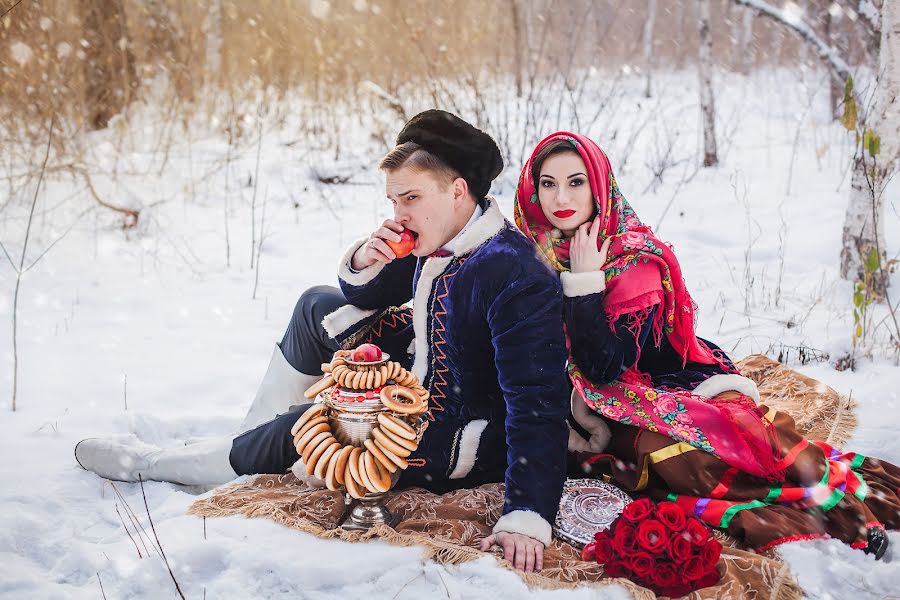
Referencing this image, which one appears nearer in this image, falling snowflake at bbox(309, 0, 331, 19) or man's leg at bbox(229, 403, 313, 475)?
man's leg at bbox(229, 403, 313, 475)

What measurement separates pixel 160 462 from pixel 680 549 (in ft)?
6.50

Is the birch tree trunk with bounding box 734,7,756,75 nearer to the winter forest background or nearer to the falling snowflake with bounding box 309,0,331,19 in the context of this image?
the winter forest background

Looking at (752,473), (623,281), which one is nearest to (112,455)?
(623,281)

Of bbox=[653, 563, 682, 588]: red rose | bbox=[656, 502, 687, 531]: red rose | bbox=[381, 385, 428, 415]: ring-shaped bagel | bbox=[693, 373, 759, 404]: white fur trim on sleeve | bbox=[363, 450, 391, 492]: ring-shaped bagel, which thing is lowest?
bbox=[653, 563, 682, 588]: red rose

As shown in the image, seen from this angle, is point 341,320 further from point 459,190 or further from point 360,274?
point 459,190

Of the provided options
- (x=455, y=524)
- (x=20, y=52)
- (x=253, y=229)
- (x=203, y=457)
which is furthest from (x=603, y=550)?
(x=20, y=52)

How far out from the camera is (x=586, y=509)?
2.56 metres

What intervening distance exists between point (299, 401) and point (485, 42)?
8.39 metres

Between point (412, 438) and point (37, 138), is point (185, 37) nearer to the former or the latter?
point (37, 138)

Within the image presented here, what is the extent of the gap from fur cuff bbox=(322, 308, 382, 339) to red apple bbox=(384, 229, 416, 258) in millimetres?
537

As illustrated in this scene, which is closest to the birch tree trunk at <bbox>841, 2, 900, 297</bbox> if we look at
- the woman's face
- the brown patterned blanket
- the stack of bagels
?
the brown patterned blanket

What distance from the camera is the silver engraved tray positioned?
97.0 inches

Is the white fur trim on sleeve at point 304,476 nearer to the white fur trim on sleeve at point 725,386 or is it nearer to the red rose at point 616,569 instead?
the red rose at point 616,569

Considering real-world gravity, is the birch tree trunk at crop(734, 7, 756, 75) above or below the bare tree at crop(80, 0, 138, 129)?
above
